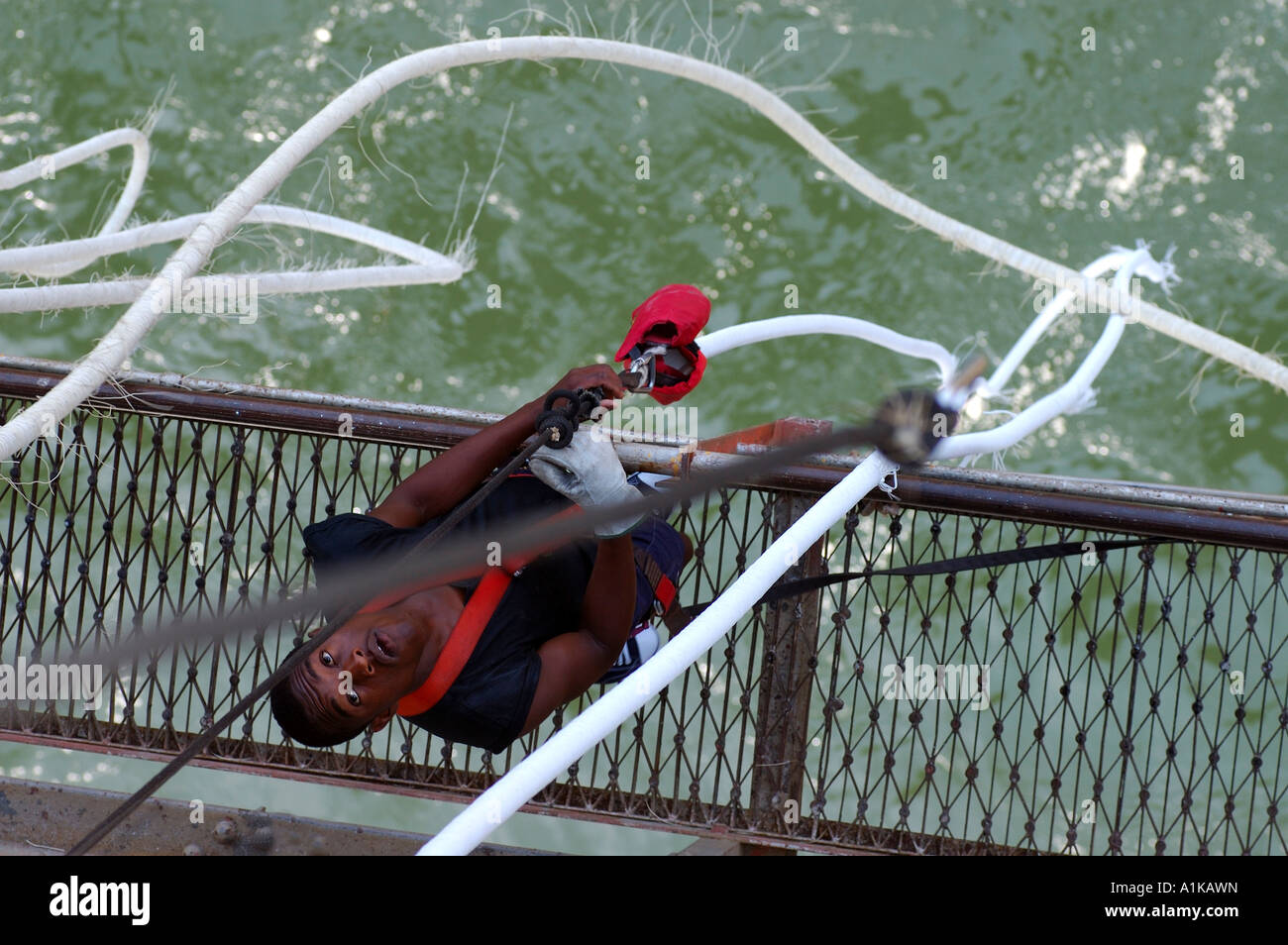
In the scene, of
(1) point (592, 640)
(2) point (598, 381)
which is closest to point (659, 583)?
(1) point (592, 640)

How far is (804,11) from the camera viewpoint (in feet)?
20.2

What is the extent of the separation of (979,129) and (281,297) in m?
3.31

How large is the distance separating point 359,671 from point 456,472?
0.49 meters

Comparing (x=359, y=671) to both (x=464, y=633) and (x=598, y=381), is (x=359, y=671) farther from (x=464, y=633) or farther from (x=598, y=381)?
(x=598, y=381)

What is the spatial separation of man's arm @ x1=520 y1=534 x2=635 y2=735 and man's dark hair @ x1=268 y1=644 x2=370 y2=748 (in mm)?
338

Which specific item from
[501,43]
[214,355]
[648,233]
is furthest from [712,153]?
[501,43]

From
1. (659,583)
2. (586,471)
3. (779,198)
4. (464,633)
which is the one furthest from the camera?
(779,198)

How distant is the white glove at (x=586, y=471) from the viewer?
84.7 inches

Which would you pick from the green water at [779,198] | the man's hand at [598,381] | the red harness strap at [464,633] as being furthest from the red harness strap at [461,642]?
the green water at [779,198]

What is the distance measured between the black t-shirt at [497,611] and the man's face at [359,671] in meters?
0.14

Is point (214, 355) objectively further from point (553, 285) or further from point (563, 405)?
point (563, 405)

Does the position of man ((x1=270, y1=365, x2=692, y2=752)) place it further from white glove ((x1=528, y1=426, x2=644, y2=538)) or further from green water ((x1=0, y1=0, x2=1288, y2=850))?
green water ((x1=0, y1=0, x2=1288, y2=850))

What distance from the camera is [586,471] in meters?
2.16

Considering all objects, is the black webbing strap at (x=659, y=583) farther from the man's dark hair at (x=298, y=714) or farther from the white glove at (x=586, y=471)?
the man's dark hair at (x=298, y=714)
